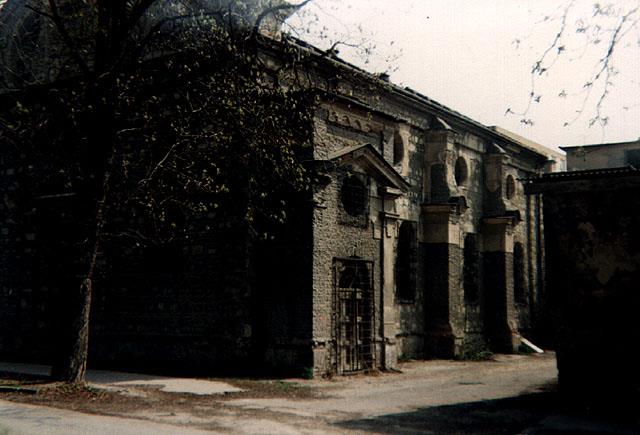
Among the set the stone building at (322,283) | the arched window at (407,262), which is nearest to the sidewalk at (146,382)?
the stone building at (322,283)

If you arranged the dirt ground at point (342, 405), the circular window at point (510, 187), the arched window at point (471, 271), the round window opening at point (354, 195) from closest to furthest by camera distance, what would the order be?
the dirt ground at point (342, 405)
the round window opening at point (354, 195)
the arched window at point (471, 271)
the circular window at point (510, 187)

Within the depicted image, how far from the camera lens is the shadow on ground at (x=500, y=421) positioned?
9648 millimetres

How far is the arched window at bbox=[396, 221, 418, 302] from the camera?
73.3ft

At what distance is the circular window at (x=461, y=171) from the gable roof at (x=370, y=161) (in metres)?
7.68

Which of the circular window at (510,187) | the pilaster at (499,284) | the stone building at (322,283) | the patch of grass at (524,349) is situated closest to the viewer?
the stone building at (322,283)

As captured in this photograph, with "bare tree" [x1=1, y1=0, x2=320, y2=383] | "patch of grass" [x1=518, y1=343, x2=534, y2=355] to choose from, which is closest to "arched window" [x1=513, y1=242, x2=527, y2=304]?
"patch of grass" [x1=518, y1=343, x2=534, y2=355]

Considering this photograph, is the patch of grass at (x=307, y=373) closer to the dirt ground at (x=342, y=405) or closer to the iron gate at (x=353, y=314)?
the dirt ground at (x=342, y=405)

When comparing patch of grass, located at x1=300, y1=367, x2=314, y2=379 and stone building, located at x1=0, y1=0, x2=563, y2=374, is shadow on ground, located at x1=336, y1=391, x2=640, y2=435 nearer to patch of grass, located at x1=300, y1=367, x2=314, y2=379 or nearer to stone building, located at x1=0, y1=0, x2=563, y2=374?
patch of grass, located at x1=300, y1=367, x2=314, y2=379

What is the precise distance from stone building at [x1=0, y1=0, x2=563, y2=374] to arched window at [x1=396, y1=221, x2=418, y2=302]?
3 cm

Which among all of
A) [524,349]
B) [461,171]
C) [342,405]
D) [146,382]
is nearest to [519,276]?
[524,349]

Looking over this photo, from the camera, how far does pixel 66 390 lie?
1205cm

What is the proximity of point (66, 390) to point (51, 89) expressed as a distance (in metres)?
6.17

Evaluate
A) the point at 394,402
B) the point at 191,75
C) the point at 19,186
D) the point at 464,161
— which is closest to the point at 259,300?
the point at 394,402

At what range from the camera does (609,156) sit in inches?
1201
